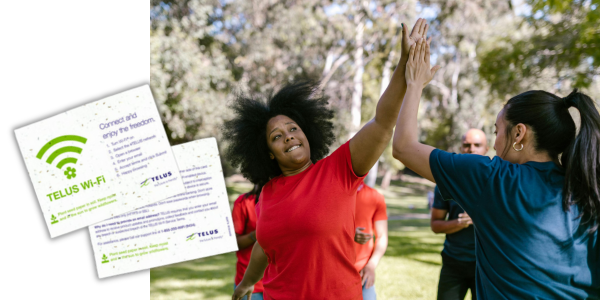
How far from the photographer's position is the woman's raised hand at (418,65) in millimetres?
1870

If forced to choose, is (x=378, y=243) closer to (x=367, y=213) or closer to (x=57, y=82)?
(x=367, y=213)

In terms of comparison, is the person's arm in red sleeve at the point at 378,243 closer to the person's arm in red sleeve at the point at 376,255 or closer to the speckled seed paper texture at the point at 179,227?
the person's arm in red sleeve at the point at 376,255

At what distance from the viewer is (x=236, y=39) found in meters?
17.6

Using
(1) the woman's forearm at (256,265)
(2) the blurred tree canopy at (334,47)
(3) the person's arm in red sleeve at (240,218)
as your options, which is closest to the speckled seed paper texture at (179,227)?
(1) the woman's forearm at (256,265)

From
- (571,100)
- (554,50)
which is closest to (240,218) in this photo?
(571,100)

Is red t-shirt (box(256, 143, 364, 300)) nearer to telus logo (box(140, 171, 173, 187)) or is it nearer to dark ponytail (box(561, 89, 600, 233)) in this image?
telus logo (box(140, 171, 173, 187))

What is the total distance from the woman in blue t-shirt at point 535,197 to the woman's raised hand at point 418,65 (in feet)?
0.37

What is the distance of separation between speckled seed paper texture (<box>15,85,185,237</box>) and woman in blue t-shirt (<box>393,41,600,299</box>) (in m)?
1.21

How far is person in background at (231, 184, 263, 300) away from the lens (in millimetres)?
3490

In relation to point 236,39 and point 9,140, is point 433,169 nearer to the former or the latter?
point 9,140

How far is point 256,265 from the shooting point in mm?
Answer: 2744

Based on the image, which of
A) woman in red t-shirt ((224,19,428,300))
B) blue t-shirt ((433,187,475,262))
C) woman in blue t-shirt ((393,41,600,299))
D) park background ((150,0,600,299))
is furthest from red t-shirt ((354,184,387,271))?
park background ((150,0,600,299))

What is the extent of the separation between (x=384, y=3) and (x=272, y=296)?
49.5ft

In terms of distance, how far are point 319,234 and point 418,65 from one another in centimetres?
89
